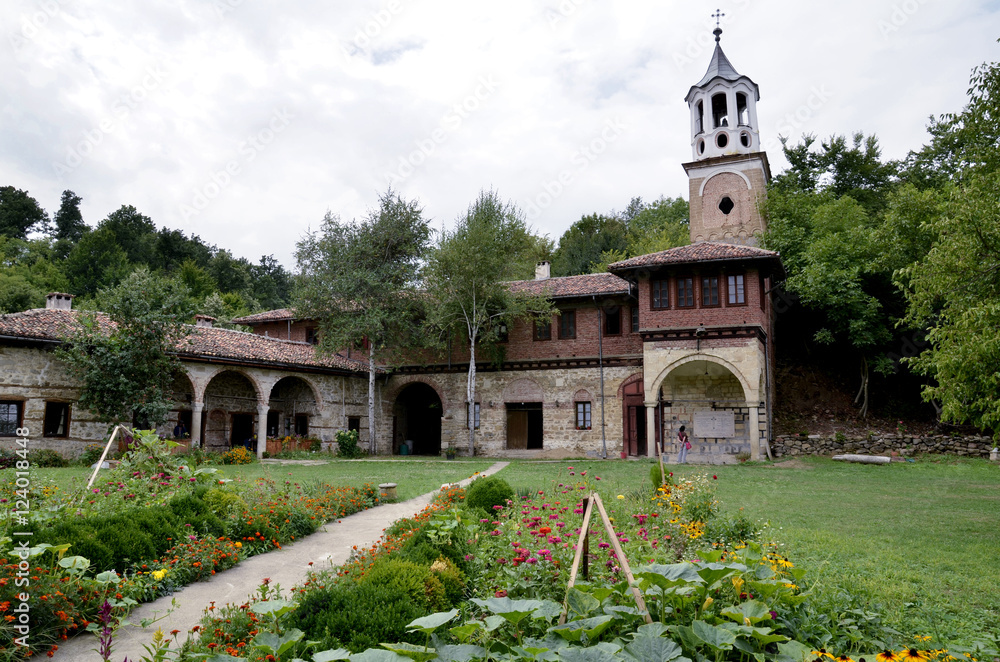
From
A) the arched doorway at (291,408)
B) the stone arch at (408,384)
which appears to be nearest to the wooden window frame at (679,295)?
the stone arch at (408,384)

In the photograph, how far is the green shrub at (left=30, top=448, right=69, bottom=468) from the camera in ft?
56.8

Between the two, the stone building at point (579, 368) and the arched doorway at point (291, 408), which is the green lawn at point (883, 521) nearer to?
the stone building at point (579, 368)

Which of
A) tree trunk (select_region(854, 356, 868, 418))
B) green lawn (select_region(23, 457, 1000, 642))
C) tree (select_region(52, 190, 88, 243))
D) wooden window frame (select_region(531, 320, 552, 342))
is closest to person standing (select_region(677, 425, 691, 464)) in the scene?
green lawn (select_region(23, 457, 1000, 642))

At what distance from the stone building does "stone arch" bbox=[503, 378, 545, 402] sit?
0.06 meters

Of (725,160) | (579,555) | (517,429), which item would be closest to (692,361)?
(517,429)

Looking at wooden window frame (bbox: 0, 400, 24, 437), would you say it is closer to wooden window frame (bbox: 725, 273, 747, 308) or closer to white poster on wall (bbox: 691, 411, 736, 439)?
white poster on wall (bbox: 691, 411, 736, 439)

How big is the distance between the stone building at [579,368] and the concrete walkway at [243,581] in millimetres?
13933

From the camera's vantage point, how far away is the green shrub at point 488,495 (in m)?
8.73

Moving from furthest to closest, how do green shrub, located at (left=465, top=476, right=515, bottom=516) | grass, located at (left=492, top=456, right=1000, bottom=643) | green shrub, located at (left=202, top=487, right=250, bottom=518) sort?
green shrub, located at (left=465, top=476, right=515, bottom=516), green shrub, located at (left=202, top=487, right=250, bottom=518), grass, located at (left=492, top=456, right=1000, bottom=643)

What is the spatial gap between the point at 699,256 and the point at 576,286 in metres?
5.56

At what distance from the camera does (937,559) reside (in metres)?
6.78

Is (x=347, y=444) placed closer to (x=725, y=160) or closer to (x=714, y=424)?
(x=714, y=424)

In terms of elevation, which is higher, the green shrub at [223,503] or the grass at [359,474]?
the green shrub at [223,503]

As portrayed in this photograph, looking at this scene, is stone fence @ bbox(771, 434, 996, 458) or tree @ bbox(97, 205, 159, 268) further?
tree @ bbox(97, 205, 159, 268)
